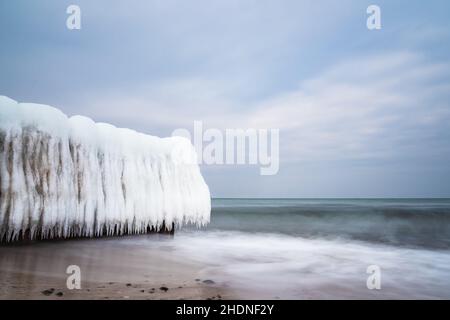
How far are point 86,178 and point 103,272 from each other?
2.06 meters

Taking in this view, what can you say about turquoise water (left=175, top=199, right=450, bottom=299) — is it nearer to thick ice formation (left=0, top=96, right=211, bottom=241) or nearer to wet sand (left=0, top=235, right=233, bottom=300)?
wet sand (left=0, top=235, right=233, bottom=300)

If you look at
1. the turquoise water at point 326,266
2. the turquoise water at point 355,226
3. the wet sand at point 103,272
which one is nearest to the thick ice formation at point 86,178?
the wet sand at point 103,272

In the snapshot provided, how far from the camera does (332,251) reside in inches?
243

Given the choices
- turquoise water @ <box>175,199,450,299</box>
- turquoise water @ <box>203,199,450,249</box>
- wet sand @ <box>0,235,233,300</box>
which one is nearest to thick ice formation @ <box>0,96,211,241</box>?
wet sand @ <box>0,235,233,300</box>

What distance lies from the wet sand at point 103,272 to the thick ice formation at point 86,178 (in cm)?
Answer: 43

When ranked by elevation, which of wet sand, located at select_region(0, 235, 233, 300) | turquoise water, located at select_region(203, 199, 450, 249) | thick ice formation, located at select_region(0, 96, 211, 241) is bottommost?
turquoise water, located at select_region(203, 199, 450, 249)

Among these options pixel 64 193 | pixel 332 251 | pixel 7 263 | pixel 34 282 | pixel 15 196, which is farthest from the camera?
pixel 332 251

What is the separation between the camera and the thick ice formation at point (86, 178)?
4.61m

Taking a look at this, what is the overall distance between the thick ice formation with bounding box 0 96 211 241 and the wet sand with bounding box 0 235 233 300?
1.40 ft

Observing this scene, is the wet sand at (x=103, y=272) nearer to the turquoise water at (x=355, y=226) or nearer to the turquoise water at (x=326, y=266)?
the turquoise water at (x=326, y=266)

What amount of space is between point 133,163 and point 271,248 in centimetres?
310

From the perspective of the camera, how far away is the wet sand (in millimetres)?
3037
